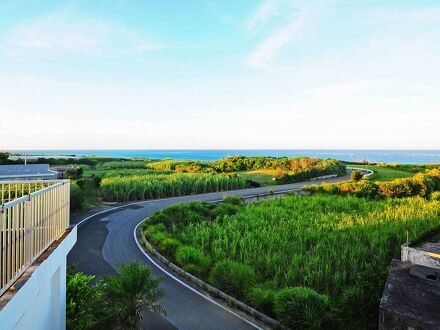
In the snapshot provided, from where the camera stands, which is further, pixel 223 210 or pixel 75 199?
pixel 75 199

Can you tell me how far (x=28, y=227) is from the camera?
4.83 metres

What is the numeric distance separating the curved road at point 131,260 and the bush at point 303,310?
3.21 ft

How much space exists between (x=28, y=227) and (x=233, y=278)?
7298 millimetres

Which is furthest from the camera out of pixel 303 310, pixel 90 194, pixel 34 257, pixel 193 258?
pixel 90 194

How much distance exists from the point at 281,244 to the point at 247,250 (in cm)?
172

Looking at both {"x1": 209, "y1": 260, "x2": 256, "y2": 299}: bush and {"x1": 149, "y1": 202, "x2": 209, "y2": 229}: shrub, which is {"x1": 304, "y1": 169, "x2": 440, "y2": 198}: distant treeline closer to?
{"x1": 149, "y1": 202, "x2": 209, "y2": 229}: shrub

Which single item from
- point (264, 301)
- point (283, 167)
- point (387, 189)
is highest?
point (283, 167)

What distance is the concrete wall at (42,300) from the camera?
377cm

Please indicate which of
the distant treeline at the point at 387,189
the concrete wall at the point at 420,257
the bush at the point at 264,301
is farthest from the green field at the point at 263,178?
the bush at the point at 264,301

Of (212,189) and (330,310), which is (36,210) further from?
(212,189)

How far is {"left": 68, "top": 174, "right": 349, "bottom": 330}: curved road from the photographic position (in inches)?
348

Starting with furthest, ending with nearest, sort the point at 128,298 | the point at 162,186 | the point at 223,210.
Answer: the point at 162,186
the point at 223,210
the point at 128,298

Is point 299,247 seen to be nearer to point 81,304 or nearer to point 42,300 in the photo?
point 81,304

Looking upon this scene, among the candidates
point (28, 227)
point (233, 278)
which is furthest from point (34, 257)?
point (233, 278)
